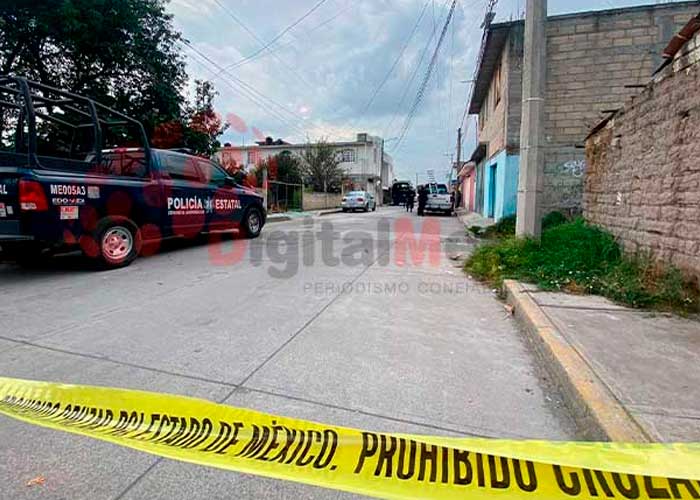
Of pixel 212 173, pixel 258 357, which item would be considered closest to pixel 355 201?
pixel 212 173

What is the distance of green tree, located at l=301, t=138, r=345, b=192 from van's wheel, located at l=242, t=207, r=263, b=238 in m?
Answer: 25.2

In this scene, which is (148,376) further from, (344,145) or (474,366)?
(344,145)

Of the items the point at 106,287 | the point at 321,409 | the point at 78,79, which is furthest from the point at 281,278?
the point at 78,79

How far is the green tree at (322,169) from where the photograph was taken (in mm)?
36094

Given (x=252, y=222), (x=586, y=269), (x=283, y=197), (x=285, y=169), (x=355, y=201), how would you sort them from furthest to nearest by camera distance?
(x=285, y=169), (x=355, y=201), (x=283, y=197), (x=252, y=222), (x=586, y=269)

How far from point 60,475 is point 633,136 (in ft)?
24.1

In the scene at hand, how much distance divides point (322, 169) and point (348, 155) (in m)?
10.1

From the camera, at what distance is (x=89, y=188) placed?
6000 mm

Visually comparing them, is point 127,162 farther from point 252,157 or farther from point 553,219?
point 252,157

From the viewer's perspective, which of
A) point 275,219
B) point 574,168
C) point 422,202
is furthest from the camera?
point 422,202

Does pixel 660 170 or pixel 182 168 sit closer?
pixel 660 170

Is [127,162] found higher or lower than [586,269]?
higher

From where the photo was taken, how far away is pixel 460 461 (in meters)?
1.94

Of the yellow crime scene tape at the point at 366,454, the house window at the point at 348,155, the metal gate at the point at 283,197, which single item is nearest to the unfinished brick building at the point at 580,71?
the yellow crime scene tape at the point at 366,454
